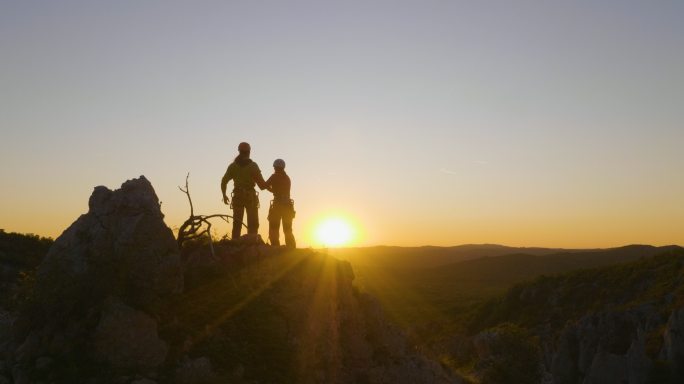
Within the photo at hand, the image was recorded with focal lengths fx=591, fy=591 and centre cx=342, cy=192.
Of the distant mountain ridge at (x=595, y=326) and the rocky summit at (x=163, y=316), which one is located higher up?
the rocky summit at (x=163, y=316)

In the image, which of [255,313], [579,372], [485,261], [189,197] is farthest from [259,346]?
[485,261]

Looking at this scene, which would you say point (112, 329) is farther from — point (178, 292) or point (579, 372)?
point (579, 372)

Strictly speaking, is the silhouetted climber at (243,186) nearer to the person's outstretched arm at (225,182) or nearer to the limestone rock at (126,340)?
the person's outstretched arm at (225,182)

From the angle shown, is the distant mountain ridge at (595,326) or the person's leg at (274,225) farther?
the distant mountain ridge at (595,326)

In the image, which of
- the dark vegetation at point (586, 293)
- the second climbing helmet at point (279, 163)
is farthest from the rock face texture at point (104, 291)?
the dark vegetation at point (586, 293)

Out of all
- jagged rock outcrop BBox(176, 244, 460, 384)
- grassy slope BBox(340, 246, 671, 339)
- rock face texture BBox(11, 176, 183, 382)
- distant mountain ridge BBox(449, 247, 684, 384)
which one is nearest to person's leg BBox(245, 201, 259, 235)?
jagged rock outcrop BBox(176, 244, 460, 384)

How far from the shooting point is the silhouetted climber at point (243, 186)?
15.7 metres

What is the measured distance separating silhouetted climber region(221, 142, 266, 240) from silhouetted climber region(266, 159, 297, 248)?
14.5 inches

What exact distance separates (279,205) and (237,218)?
3.98ft

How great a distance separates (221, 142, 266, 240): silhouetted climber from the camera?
51.6ft

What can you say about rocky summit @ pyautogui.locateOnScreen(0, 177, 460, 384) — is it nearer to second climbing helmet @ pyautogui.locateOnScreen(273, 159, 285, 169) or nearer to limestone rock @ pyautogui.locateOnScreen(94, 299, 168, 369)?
limestone rock @ pyautogui.locateOnScreen(94, 299, 168, 369)

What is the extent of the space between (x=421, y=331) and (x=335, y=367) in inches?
2405

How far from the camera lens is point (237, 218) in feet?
51.2

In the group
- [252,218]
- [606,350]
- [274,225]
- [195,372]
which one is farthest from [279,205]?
[606,350]
